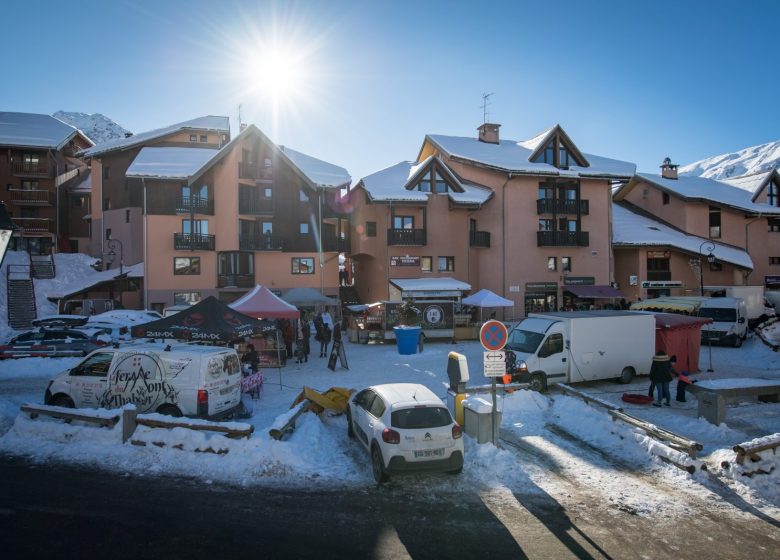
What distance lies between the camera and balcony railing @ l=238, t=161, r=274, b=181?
36812 millimetres

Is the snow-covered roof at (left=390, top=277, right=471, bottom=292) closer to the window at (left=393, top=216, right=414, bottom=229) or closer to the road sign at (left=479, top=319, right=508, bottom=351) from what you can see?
the window at (left=393, top=216, right=414, bottom=229)

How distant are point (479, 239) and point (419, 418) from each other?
1252 inches

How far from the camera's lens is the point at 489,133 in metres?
46.1

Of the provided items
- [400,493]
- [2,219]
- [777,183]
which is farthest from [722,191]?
[2,219]

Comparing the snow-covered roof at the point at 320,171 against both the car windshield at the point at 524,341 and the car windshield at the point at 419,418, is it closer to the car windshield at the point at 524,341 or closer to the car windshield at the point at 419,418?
the car windshield at the point at 524,341

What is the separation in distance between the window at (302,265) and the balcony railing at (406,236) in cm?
637

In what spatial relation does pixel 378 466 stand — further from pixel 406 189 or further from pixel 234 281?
pixel 406 189

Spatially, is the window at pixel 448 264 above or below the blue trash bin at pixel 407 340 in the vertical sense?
above

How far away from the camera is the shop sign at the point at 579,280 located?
133 feet

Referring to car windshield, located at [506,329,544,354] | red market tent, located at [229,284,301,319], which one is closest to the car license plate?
car windshield, located at [506,329,544,354]

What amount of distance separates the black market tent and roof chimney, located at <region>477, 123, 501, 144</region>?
35.4 metres

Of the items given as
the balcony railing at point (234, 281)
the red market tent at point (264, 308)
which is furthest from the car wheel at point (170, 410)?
the balcony railing at point (234, 281)

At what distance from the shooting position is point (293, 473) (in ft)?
29.8

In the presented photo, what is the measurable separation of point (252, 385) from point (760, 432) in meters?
13.0
